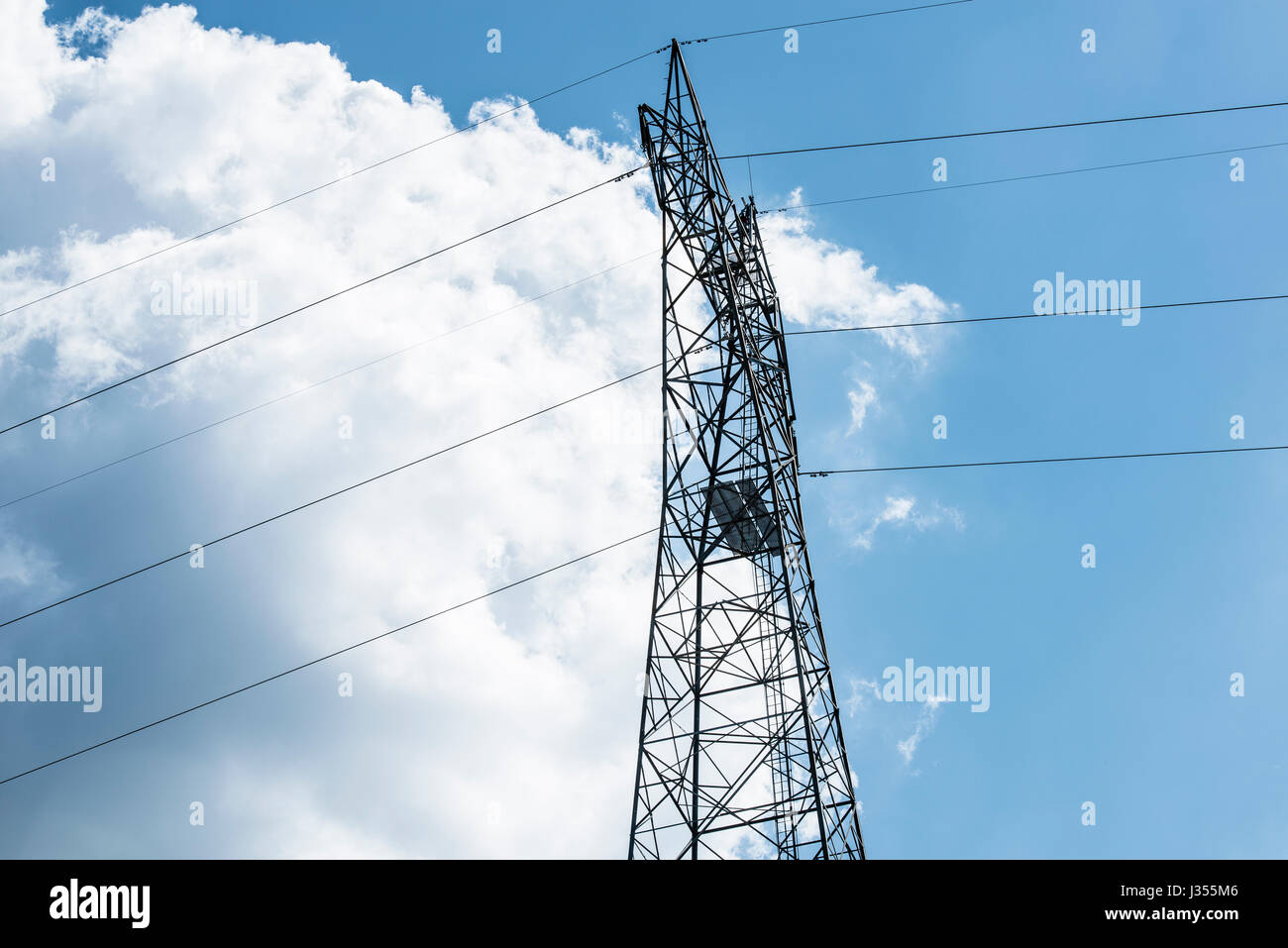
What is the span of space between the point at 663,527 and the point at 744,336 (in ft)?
14.3
